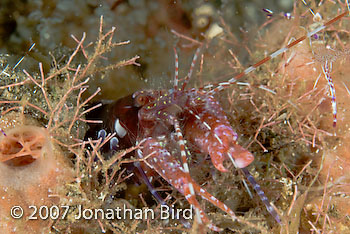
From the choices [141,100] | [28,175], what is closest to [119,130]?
[141,100]

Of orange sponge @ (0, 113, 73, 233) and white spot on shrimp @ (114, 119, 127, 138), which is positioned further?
white spot on shrimp @ (114, 119, 127, 138)

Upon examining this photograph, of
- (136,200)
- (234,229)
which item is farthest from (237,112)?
(136,200)

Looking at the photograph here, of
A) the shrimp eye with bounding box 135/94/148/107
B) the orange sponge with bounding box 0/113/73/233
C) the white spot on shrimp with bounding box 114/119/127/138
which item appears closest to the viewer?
the orange sponge with bounding box 0/113/73/233

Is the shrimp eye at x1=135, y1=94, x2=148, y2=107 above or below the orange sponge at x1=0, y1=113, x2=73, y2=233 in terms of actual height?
above

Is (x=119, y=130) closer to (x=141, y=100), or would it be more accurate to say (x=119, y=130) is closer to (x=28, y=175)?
(x=141, y=100)

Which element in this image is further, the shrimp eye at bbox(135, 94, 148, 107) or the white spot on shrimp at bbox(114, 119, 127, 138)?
the white spot on shrimp at bbox(114, 119, 127, 138)

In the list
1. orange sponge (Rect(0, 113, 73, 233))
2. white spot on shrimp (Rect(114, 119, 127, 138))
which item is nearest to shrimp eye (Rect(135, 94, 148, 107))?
white spot on shrimp (Rect(114, 119, 127, 138))

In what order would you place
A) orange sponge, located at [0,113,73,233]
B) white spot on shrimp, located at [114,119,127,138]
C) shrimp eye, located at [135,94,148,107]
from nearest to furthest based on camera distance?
orange sponge, located at [0,113,73,233], shrimp eye, located at [135,94,148,107], white spot on shrimp, located at [114,119,127,138]

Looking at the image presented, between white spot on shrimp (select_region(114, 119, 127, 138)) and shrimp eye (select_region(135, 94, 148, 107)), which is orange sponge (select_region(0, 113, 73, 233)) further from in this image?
shrimp eye (select_region(135, 94, 148, 107))

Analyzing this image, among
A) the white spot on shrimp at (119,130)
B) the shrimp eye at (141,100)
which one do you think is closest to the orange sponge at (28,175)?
the white spot on shrimp at (119,130)

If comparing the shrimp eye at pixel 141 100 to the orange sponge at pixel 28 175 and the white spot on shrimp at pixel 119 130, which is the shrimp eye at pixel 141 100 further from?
the orange sponge at pixel 28 175

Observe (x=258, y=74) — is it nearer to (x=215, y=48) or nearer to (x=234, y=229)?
(x=215, y=48)
